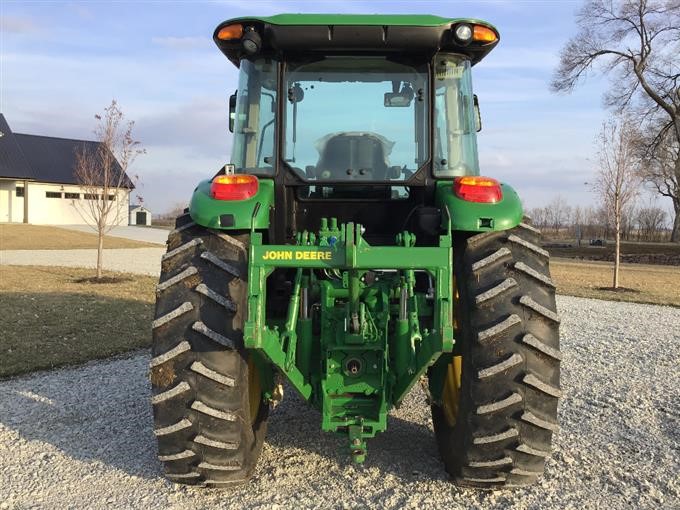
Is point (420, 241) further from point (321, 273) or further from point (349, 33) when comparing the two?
point (349, 33)

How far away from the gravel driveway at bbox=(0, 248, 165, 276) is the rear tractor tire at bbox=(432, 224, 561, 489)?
15.1 m

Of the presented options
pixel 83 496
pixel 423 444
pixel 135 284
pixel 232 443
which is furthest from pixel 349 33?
pixel 135 284

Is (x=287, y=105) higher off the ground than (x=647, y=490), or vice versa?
(x=287, y=105)

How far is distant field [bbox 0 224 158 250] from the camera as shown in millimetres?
27719

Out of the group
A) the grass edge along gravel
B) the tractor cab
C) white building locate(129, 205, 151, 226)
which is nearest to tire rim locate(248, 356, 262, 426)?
the tractor cab

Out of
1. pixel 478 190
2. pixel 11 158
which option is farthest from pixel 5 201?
pixel 478 190

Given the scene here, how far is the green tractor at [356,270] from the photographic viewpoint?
3.33 metres

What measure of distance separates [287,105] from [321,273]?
109 centimetres

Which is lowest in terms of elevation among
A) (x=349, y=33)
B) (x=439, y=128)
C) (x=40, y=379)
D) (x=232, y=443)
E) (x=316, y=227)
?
(x=40, y=379)

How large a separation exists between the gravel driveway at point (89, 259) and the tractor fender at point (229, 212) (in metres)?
14.4

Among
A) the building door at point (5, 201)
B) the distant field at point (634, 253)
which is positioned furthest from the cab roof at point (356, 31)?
the building door at point (5, 201)

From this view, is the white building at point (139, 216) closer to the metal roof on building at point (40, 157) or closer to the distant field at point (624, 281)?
the metal roof on building at point (40, 157)

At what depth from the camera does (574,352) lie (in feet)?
25.8

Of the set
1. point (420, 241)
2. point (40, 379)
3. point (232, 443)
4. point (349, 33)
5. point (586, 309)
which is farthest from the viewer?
point (586, 309)
